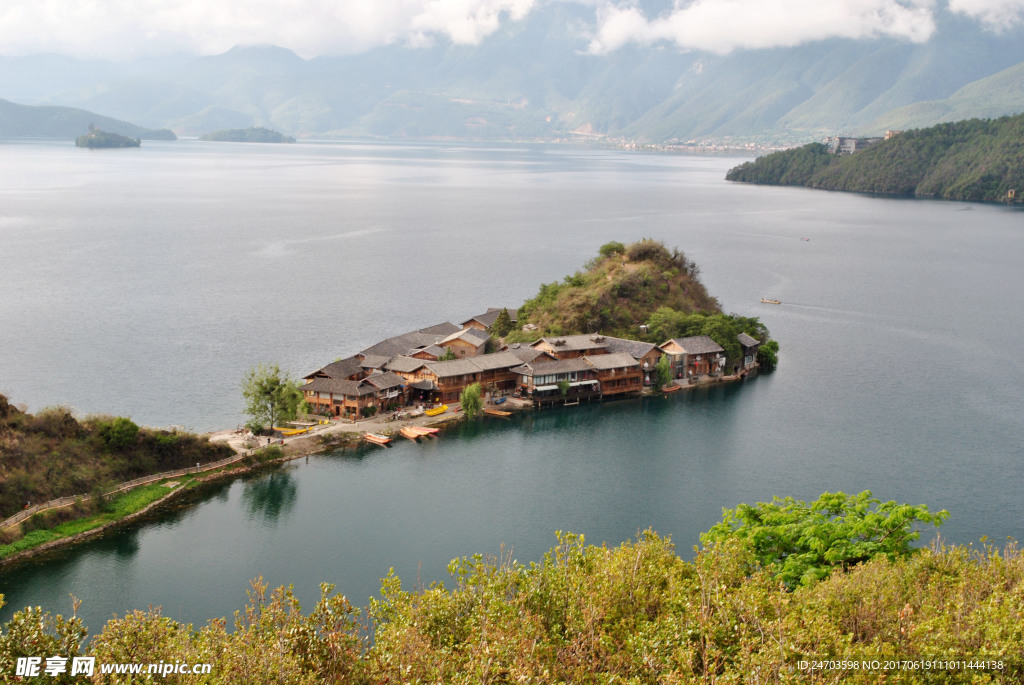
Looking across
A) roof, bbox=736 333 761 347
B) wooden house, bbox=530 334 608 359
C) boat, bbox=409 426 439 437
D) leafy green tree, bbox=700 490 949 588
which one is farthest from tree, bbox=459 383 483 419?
leafy green tree, bbox=700 490 949 588

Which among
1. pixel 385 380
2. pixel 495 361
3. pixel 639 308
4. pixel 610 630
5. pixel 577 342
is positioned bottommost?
pixel 385 380

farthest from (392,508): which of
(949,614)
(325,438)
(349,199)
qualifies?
(349,199)

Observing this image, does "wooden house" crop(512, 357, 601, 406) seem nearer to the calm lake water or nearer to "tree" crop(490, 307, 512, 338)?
the calm lake water

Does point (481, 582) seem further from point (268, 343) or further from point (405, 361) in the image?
Answer: point (268, 343)

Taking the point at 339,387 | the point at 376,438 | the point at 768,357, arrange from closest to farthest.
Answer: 1. the point at 376,438
2. the point at 339,387
3. the point at 768,357

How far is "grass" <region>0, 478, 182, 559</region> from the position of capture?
2367 centimetres

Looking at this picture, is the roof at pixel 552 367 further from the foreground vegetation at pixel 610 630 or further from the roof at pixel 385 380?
the foreground vegetation at pixel 610 630

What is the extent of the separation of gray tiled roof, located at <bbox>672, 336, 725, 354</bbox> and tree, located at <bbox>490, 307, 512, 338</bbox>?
904 centimetres

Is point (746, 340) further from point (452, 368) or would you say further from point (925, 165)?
point (925, 165)

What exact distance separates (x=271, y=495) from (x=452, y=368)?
11.8m

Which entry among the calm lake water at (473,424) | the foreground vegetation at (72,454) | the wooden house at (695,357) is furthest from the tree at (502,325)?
the foreground vegetation at (72,454)

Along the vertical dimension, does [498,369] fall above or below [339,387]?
above

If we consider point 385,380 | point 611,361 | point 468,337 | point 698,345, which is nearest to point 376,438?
point 385,380

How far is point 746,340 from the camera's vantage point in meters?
45.8
